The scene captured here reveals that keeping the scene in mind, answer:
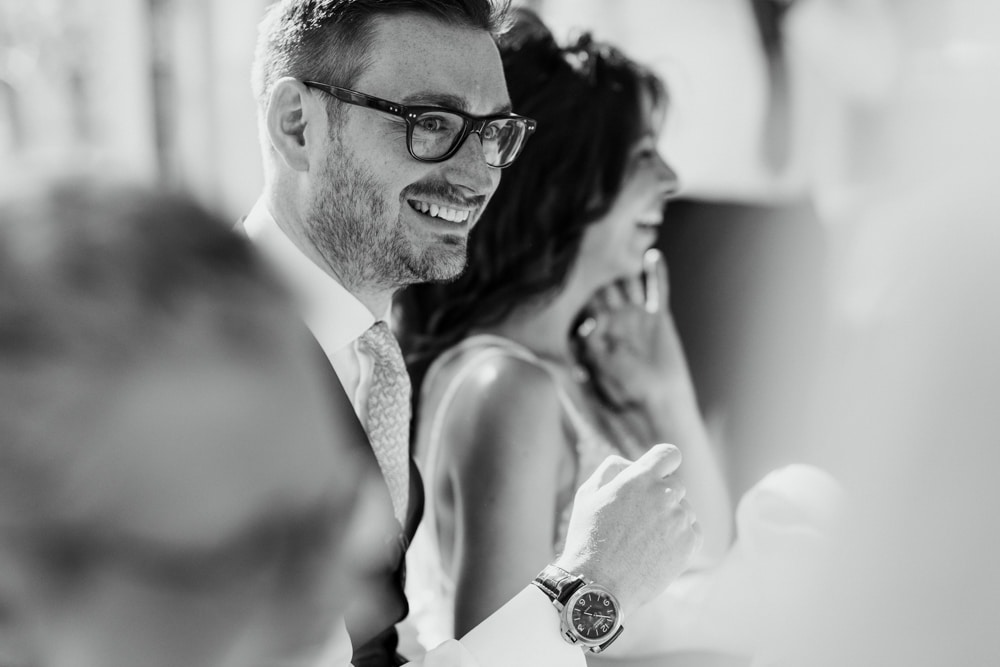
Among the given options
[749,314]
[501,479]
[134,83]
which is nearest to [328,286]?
[501,479]

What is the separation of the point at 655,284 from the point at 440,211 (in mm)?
1087

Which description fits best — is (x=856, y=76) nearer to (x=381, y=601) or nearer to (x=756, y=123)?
(x=756, y=123)

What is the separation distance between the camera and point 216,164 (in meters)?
3.73

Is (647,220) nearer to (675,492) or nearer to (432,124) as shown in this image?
(432,124)

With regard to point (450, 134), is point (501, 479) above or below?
below

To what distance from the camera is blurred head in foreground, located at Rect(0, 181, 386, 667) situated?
345 mm

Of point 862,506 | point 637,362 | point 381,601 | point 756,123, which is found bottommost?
point 637,362

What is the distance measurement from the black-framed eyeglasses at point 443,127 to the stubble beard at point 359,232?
73 millimetres

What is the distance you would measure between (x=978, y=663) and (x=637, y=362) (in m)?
1.29

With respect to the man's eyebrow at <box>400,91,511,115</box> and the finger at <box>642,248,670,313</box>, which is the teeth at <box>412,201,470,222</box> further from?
the finger at <box>642,248,670,313</box>

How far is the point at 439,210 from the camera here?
1412 millimetres

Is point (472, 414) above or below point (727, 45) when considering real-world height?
below

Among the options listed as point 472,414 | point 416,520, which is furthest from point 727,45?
point 416,520

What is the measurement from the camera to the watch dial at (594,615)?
1.06 m
